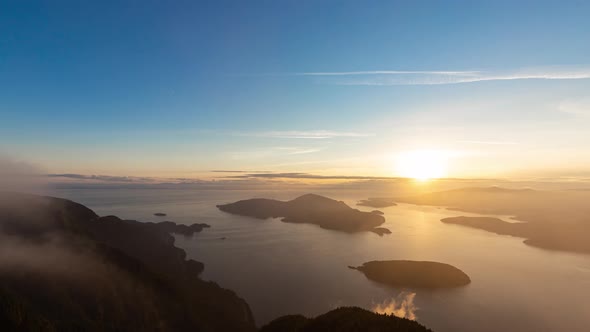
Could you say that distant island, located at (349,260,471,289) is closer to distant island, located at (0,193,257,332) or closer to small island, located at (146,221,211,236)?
distant island, located at (0,193,257,332)

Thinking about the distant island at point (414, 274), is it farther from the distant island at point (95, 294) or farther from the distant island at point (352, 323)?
the distant island at point (352, 323)

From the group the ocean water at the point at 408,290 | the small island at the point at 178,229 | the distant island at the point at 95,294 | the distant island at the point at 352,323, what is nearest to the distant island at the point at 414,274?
the ocean water at the point at 408,290

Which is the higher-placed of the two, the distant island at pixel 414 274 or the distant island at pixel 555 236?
the distant island at pixel 414 274

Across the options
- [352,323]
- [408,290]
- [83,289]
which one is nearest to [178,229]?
[83,289]

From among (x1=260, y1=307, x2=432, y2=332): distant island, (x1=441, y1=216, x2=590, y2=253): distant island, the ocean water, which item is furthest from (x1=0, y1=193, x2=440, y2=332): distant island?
(x1=441, y1=216, x2=590, y2=253): distant island

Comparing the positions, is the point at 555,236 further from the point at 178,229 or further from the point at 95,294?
the point at 95,294

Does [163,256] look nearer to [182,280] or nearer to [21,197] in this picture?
[182,280]

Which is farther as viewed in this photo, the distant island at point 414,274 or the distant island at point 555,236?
the distant island at point 555,236
